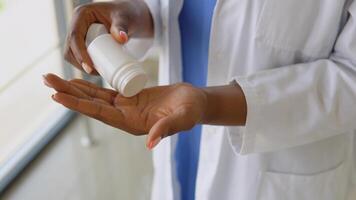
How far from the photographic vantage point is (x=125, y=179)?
5.55ft

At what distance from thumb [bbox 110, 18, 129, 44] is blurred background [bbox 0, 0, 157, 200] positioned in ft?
3.03

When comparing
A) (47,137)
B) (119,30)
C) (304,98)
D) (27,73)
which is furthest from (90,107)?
(27,73)

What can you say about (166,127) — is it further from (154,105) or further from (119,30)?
(119,30)

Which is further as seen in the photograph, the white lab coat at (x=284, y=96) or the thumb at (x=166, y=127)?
the white lab coat at (x=284, y=96)

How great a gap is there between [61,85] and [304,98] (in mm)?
338

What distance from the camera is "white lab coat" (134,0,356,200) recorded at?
591mm

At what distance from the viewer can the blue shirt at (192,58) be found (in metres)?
0.73

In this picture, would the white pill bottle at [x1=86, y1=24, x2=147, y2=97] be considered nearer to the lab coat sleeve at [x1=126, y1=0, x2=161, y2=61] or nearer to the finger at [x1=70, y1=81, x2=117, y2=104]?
the finger at [x1=70, y1=81, x2=117, y2=104]

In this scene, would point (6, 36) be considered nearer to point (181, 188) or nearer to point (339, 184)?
point (181, 188)

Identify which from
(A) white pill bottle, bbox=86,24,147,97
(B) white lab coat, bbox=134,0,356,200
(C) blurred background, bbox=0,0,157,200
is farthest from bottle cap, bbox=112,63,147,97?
(C) blurred background, bbox=0,0,157,200

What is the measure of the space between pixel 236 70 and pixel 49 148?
4.56 ft

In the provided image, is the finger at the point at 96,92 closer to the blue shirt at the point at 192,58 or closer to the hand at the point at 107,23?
the hand at the point at 107,23

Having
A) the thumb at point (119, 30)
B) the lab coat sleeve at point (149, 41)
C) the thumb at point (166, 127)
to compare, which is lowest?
the lab coat sleeve at point (149, 41)

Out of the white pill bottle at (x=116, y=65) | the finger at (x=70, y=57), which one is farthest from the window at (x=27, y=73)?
the white pill bottle at (x=116, y=65)
